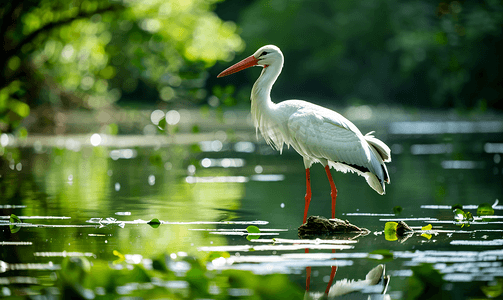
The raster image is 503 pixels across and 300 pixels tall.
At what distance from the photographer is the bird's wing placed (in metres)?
8.68

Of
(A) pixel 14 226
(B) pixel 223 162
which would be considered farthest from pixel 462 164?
(A) pixel 14 226

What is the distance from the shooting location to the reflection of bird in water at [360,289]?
5098 millimetres

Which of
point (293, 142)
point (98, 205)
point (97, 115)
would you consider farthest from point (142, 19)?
point (97, 115)

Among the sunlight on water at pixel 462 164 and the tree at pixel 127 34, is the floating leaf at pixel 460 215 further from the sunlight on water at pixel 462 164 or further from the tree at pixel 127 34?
the sunlight on water at pixel 462 164

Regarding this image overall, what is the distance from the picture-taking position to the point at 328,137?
8766 mm

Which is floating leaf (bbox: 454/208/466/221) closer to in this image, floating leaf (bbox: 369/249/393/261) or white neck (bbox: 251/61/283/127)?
white neck (bbox: 251/61/283/127)

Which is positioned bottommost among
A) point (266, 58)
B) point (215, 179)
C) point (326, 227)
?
point (326, 227)

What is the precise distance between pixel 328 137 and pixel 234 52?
29526 mm

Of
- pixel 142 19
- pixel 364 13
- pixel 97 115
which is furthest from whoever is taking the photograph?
pixel 364 13

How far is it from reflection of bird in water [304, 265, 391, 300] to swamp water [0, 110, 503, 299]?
32 millimetres

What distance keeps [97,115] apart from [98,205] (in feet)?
120

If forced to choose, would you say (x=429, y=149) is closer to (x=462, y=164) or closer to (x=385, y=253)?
(x=462, y=164)

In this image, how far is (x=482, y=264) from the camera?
599cm

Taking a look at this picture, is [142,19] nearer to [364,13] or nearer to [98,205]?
[98,205]
